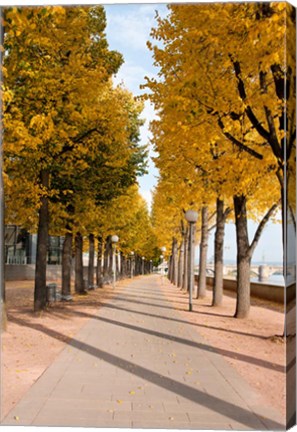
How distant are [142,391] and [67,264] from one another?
377 inches

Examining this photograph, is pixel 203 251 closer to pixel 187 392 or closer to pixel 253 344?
pixel 253 344

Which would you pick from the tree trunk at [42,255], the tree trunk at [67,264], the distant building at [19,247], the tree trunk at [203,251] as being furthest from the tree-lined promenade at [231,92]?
the distant building at [19,247]

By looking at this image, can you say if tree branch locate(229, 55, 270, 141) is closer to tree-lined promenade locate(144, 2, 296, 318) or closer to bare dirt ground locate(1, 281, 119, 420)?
tree-lined promenade locate(144, 2, 296, 318)

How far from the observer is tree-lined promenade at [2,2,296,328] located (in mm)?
7031

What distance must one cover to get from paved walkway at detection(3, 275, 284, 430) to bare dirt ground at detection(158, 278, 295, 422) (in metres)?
0.22

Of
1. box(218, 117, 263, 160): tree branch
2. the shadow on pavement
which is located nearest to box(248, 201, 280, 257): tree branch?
box(218, 117, 263, 160): tree branch

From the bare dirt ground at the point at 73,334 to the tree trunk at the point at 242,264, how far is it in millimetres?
381

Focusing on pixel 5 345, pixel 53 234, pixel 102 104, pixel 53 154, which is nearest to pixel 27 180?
pixel 53 154

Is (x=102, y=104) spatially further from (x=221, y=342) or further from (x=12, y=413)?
(x=12, y=413)

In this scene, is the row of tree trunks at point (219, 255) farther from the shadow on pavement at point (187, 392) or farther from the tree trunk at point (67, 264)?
the shadow on pavement at point (187, 392)

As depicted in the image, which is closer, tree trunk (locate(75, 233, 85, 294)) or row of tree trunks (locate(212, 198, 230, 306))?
row of tree trunks (locate(212, 198, 230, 306))

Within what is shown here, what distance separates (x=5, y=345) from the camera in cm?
786

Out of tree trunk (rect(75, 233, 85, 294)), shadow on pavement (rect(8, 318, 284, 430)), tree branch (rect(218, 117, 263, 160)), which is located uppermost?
tree branch (rect(218, 117, 263, 160))

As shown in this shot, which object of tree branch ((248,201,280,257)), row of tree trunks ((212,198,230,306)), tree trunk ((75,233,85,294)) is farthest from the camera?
tree trunk ((75,233,85,294))
